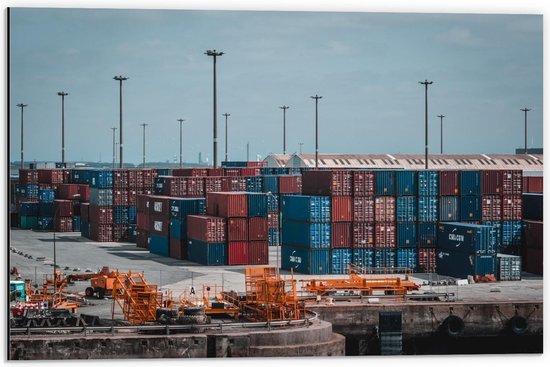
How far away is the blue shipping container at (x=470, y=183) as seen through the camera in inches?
2936

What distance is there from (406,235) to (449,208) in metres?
3.22

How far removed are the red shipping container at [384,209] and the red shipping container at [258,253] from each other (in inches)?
344

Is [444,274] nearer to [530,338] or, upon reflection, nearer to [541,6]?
[530,338]

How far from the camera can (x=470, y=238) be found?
70500 mm

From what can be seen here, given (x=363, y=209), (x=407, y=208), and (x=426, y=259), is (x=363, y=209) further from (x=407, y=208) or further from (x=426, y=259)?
(x=426, y=259)

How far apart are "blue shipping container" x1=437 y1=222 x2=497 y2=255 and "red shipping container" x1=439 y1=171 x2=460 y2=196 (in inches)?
101

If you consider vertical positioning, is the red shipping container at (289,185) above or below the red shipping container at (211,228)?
above

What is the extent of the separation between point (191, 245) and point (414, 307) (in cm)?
2518

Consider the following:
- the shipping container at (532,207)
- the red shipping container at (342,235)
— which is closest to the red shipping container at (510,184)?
the shipping container at (532,207)

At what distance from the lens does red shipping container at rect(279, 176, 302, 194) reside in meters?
96.6

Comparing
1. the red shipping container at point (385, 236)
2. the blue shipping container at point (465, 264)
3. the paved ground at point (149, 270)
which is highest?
the red shipping container at point (385, 236)

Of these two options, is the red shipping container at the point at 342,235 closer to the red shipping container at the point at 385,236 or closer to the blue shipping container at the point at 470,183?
the red shipping container at the point at 385,236

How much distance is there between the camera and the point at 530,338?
62.4 meters

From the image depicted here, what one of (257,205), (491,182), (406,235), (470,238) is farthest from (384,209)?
(257,205)
